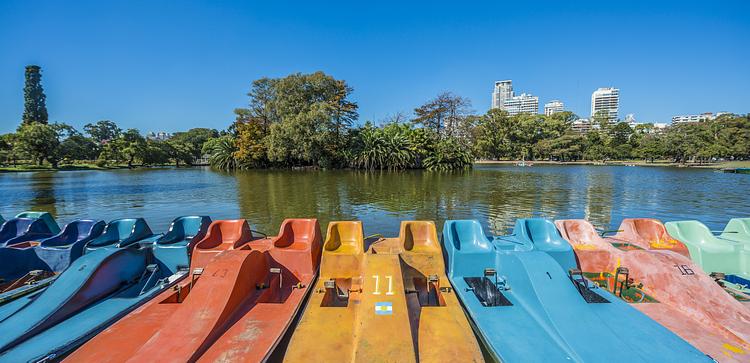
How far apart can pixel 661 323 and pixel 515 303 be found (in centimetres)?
201

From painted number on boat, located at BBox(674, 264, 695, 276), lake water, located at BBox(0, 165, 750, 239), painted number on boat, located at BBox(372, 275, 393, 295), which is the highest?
Result: painted number on boat, located at BBox(674, 264, 695, 276)

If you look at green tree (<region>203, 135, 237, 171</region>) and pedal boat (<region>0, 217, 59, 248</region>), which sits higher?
green tree (<region>203, 135, 237, 171</region>)

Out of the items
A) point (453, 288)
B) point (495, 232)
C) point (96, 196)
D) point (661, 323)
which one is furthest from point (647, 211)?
point (96, 196)

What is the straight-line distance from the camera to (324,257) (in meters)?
6.23

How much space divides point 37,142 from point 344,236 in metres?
76.1

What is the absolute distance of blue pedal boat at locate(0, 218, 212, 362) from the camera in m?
4.05

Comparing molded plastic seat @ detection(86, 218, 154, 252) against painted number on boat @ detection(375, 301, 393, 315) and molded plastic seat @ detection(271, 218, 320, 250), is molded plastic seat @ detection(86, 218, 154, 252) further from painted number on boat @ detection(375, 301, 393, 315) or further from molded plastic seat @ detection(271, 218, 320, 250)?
painted number on boat @ detection(375, 301, 393, 315)

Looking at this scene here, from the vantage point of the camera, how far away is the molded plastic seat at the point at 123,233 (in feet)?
24.7

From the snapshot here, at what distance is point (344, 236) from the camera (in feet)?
24.5

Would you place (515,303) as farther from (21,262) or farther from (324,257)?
(21,262)

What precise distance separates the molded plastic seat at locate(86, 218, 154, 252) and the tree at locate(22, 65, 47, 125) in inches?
4224

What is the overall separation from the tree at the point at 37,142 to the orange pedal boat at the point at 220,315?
74519mm

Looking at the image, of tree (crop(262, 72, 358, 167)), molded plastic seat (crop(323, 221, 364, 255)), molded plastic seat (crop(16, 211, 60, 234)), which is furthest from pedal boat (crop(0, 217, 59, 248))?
tree (crop(262, 72, 358, 167))

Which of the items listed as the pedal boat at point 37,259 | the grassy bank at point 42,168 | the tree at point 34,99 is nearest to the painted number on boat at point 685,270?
the pedal boat at point 37,259
